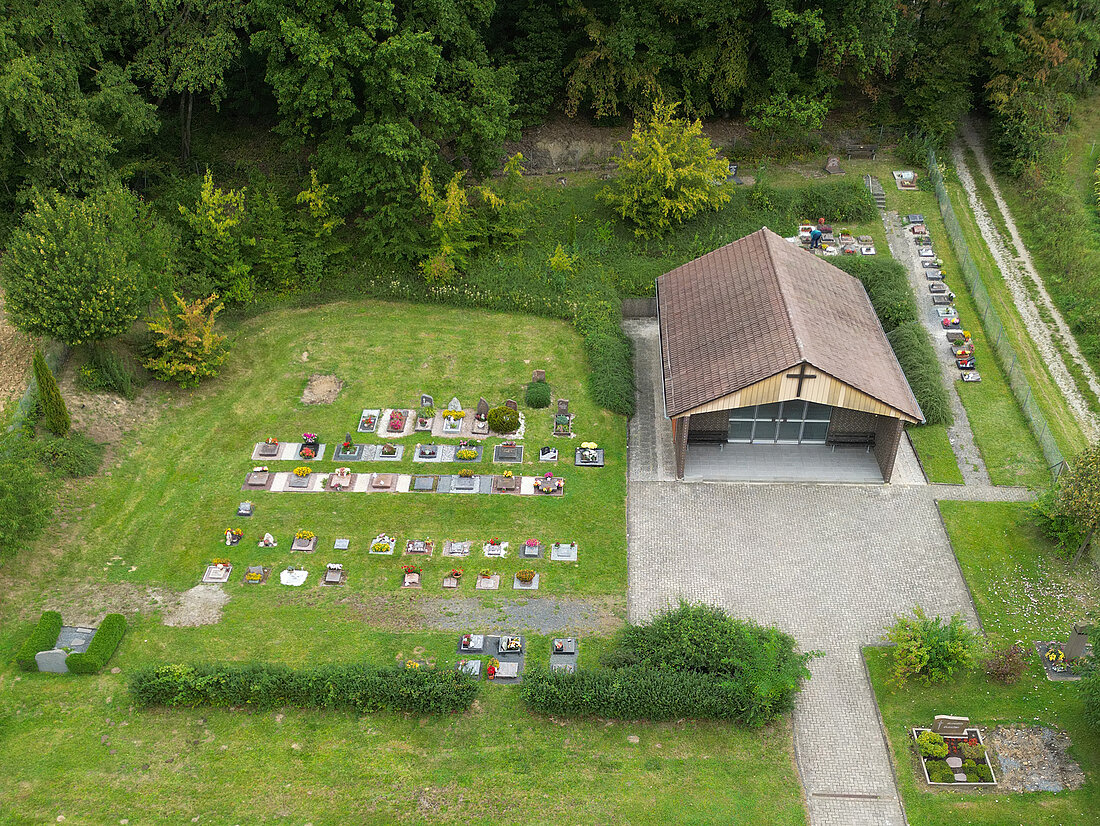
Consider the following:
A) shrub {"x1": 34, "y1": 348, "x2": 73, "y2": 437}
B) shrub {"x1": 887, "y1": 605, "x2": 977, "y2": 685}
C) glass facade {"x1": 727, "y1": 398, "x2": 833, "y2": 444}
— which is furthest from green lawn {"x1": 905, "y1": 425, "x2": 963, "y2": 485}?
shrub {"x1": 34, "y1": 348, "x2": 73, "y2": 437}

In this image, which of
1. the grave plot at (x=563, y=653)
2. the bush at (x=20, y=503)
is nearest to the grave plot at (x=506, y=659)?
the grave plot at (x=563, y=653)

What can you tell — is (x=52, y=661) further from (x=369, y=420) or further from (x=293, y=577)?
(x=369, y=420)

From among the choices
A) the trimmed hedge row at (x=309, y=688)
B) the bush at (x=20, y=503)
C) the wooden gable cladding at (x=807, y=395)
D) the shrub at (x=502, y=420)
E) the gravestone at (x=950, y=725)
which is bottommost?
the gravestone at (x=950, y=725)

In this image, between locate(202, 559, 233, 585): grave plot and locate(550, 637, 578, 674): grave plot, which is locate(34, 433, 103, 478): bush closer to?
locate(202, 559, 233, 585): grave plot

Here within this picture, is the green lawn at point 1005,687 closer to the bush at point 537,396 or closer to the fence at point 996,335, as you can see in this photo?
the fence at point 996,335

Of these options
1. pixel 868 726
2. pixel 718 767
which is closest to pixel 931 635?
pixel 868 726

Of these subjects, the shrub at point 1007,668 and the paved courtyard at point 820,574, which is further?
the shrub at point 1007,668

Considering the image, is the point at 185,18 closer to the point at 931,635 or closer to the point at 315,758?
the point at 315,758
